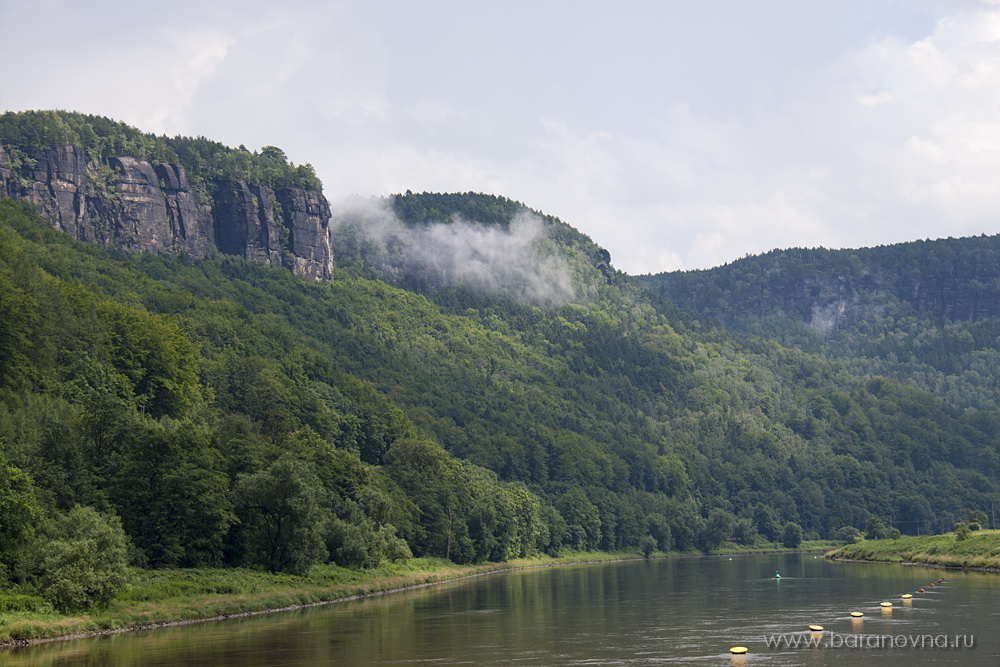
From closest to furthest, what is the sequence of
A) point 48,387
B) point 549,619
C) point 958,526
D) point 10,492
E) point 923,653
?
point 923,653 < point 10,492 < point 549,619 < point 48,387 < point 958,526

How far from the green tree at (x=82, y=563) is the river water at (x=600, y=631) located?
4297mm

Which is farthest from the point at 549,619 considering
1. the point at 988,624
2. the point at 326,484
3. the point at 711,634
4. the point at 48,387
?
the point at 48,387

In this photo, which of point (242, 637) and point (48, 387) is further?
point (48, 387)

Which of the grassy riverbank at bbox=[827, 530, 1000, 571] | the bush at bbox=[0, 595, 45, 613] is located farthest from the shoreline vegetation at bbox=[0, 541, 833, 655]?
the grassy riverbank at bbox=[827, 530, 1000, 571]

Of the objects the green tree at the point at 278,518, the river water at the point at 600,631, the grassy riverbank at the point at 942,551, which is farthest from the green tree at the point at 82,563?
the grassy riverbank at the point at 942,551

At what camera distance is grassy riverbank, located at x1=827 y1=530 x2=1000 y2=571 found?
142 m

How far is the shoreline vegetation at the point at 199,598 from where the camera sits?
76438mm

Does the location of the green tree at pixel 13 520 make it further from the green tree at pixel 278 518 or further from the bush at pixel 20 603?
the green tree at pixel 278 518

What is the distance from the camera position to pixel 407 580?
447 ft

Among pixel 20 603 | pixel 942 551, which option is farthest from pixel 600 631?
pixel 942 551

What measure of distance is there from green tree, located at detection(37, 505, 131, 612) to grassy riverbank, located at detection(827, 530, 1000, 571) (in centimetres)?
10419

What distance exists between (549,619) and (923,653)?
3452cm

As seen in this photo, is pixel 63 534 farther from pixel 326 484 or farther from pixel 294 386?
pixel 294 386

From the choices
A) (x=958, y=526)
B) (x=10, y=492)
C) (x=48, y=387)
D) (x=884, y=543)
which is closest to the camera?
(x=10, y=492)
